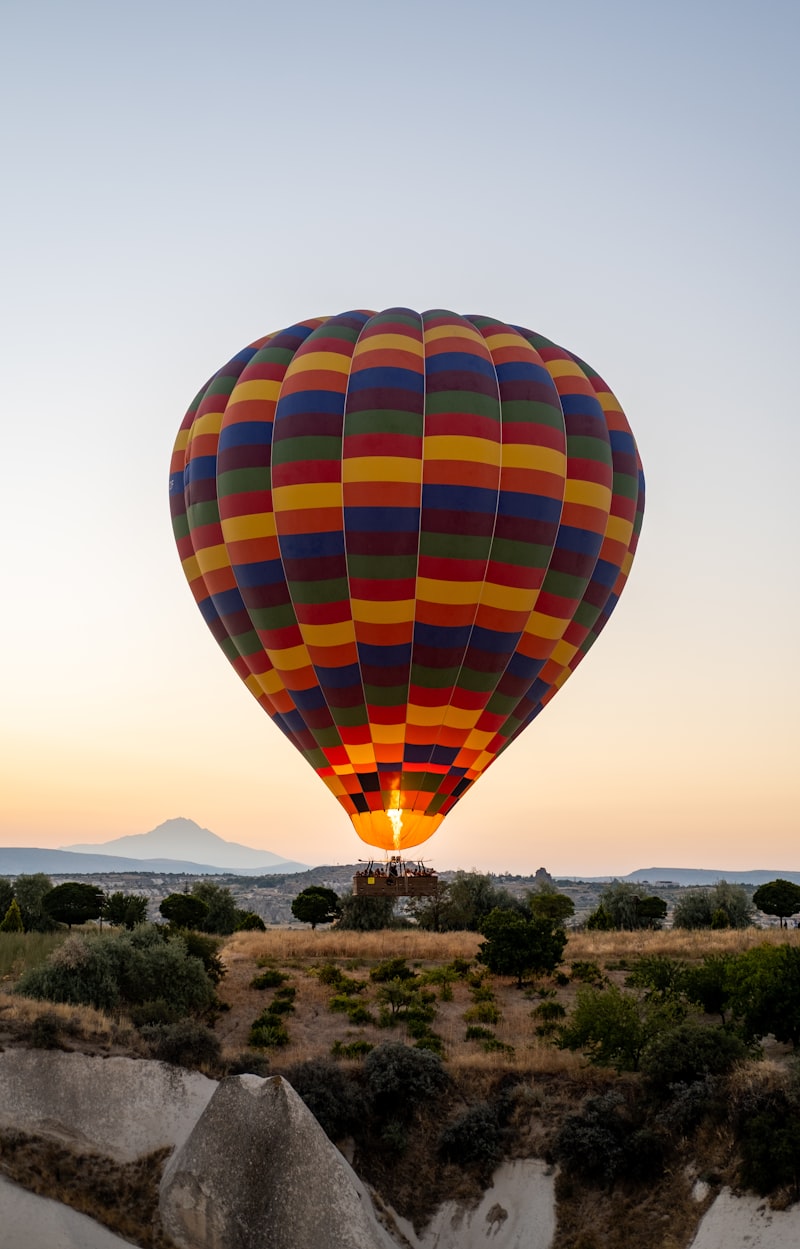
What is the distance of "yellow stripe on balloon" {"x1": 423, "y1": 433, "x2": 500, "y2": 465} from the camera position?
22.2m

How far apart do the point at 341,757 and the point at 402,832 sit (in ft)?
7.89

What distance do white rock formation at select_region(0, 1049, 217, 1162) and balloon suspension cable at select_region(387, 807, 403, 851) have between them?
695 centimetres

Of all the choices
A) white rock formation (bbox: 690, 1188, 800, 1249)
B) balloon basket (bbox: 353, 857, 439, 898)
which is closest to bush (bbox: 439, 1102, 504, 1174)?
white rock formation (bbox: 690, 1188, 800, 1249)

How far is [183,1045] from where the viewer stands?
19844 mm

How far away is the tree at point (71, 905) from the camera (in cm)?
4116

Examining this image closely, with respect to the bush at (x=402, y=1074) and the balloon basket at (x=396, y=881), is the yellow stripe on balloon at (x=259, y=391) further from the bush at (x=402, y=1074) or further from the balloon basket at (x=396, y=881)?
the bush at (x=402, y=1074)

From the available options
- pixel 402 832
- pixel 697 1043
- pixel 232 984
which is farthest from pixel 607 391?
pixel 232 984

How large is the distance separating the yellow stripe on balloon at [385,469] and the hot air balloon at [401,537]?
0.04 meters

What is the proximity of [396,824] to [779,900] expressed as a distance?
29365 mm

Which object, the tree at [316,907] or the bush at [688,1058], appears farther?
the tree at [316,907]

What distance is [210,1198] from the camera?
15508 mm

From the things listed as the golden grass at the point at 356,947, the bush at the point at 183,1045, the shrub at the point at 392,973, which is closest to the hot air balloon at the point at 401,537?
the bush at the point at 183,1045

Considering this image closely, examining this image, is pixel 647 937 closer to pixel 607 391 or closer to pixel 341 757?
pixel 341 757

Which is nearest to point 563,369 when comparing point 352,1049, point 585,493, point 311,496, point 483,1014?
point 585,493
